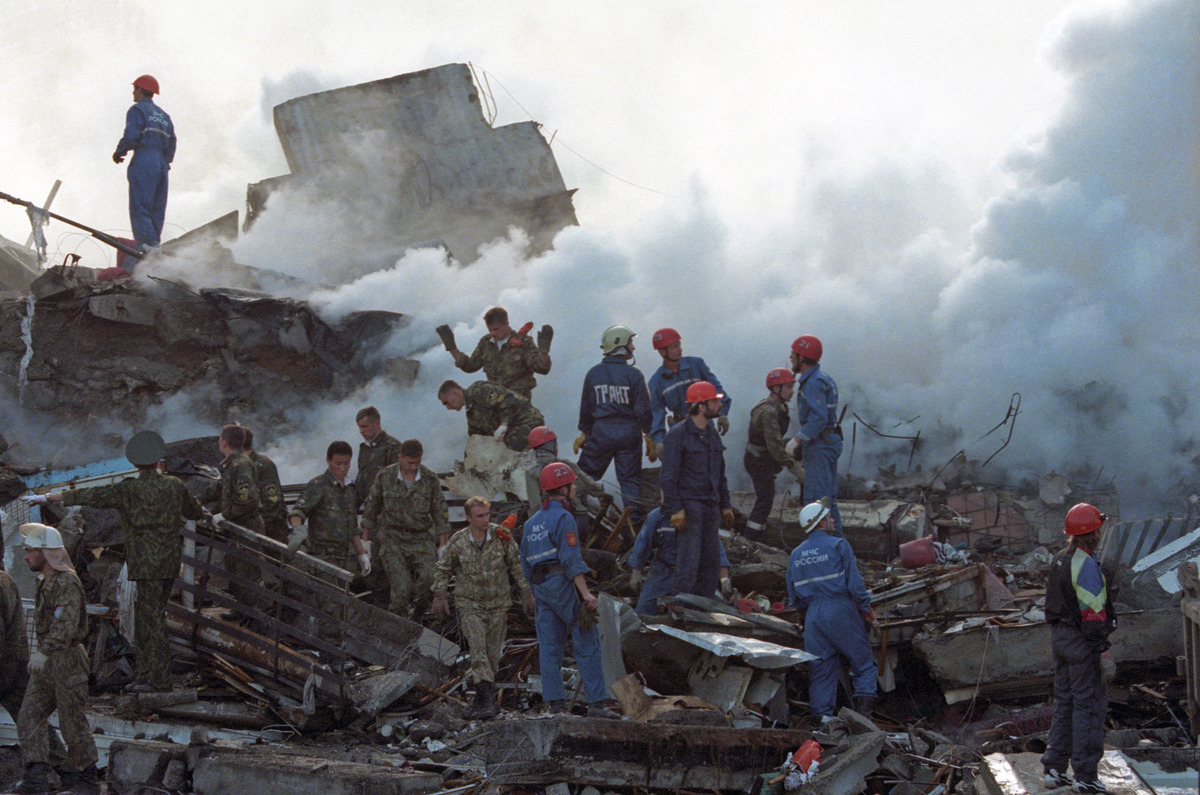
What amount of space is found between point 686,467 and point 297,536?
8.68ft

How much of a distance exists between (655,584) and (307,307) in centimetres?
656

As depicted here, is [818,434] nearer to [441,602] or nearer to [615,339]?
[615,339]

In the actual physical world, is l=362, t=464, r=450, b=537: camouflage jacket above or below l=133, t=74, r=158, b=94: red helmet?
below

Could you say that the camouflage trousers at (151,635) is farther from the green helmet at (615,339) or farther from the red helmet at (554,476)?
the green helmet at (615,339)

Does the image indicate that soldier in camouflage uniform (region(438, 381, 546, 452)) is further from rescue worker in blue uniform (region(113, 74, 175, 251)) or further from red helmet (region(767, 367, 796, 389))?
rescue worker in blue uniform (region(113, 74, 175, 251))

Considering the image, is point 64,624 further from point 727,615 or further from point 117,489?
point 727,615

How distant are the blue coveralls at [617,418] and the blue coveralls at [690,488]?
4.28ft

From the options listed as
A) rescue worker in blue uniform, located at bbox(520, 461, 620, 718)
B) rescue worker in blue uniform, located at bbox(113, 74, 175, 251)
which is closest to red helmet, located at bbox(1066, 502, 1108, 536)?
rescue worker in blue uniform, located at bbox(520, 461, 620, 718)

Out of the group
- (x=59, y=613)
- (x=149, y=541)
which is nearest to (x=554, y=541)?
(x=149, y=541)

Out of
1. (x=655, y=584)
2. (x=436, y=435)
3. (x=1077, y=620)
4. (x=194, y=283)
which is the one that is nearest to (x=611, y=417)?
(x=655, y=584)

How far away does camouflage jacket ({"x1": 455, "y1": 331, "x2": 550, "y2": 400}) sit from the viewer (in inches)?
389

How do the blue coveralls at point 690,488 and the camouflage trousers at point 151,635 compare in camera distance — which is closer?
the camouflage trousers at point 151,635

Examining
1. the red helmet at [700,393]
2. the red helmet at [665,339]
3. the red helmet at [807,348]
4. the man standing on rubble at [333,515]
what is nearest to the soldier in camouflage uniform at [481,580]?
the man standing on rubble at [333,515]

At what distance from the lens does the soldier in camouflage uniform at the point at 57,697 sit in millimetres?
5770
